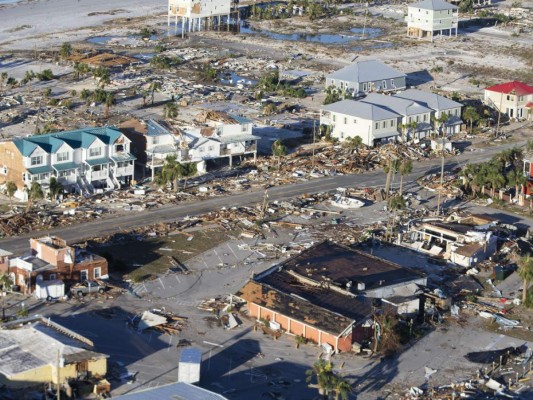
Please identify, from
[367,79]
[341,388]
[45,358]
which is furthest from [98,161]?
[367,79]

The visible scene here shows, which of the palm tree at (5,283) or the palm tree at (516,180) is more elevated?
the palm tree at (516,180)

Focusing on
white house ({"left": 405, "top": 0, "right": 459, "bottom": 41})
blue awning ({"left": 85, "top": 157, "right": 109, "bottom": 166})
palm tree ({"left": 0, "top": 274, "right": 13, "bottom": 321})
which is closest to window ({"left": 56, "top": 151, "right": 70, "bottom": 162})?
blue awning ({"left": 85, "top": 157, "right": 109, "bottom": 166})

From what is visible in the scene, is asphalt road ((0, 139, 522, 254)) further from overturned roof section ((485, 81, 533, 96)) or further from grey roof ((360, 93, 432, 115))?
overturned roof section ((485, 81, 533, 96))

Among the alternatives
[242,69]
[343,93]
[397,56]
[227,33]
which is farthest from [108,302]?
[227,33]

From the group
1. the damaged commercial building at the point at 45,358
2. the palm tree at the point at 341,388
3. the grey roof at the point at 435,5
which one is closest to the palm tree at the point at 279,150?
the damaged commercial building at the point at 45,358

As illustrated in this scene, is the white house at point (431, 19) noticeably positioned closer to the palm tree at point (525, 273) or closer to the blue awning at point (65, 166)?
the blue awning at point (65, 166)

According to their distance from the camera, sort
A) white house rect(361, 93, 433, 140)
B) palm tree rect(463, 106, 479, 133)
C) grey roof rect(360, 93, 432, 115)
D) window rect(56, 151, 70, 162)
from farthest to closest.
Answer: palm tree rect(463, 106, 479, 133), grey roof rect(360, 93, 432, 115), white house rect(361, 93, 433, 140), window rect(56, 151, 70, 162)
